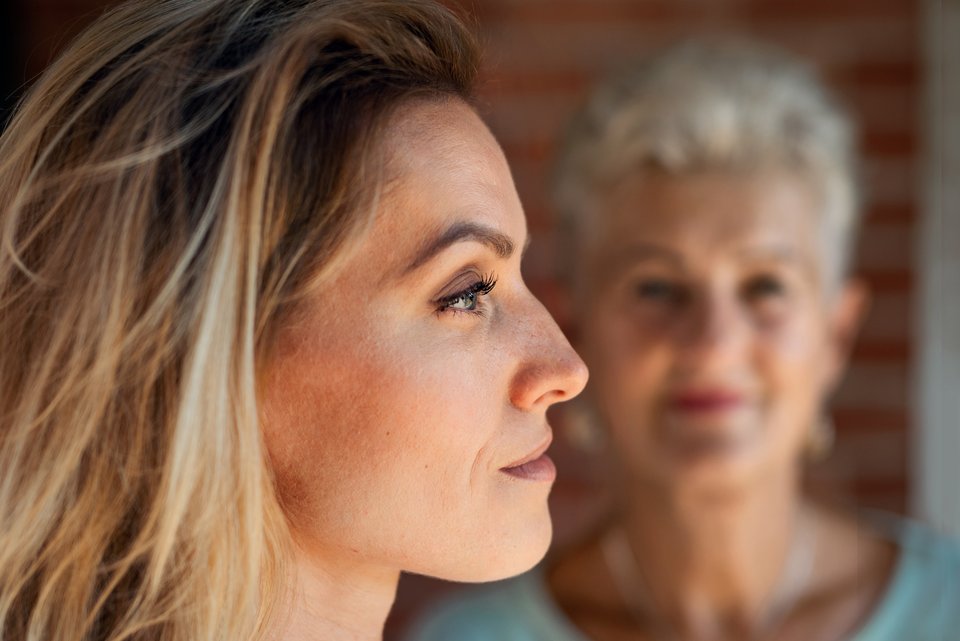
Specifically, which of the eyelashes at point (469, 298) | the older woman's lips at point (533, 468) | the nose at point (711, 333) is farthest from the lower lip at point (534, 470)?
the nose at point (711, 333)

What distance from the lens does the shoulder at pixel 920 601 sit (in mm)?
1987

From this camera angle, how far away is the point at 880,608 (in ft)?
6.57

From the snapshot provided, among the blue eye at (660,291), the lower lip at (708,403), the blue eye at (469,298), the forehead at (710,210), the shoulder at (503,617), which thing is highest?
the blue eye at (469,298)

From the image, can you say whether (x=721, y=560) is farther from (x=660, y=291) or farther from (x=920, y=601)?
(x=660, y=291)

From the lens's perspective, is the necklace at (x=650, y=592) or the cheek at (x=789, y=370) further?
the necklace at (x=650, y=592)

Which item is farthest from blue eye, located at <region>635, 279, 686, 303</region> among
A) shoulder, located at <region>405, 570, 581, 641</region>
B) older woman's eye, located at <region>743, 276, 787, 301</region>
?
shoulder, located at <region>405, 570, 581, 641</region>

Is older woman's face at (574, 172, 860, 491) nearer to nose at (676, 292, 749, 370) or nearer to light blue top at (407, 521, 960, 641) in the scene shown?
nose at (676, 292, 749, 370)

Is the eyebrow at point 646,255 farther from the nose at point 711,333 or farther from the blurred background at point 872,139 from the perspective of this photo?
the blurred background at point 872,139

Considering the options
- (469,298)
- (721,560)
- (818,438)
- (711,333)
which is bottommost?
(721,560)

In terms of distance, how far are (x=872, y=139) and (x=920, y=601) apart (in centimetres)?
118

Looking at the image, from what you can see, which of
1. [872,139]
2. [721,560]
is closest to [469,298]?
[721,560]

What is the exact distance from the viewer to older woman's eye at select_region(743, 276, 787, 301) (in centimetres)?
183

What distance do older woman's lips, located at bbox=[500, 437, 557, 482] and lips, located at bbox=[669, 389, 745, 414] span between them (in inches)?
34.6

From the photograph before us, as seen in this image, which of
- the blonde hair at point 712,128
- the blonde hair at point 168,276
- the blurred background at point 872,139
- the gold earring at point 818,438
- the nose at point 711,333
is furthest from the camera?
the blurred background at point 872,139
